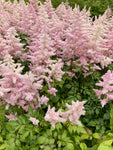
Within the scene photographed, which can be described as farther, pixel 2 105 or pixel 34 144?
pixel 2 105

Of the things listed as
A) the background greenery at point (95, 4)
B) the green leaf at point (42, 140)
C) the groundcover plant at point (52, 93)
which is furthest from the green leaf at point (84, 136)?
the background greenery at point (95, 4)

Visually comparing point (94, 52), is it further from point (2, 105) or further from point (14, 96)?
point (2, 105)

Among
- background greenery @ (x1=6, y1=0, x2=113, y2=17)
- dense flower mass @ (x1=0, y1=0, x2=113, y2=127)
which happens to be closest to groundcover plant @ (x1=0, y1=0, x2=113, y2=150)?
dense flower mass @ (x1=0, y1=0, x2=113, y2=127)

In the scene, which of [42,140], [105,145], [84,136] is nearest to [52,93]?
[42,140]

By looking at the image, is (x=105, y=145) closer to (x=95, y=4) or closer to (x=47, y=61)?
(x=47, y=61)

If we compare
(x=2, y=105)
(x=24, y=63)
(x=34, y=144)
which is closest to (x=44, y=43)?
(x=24, y=63)

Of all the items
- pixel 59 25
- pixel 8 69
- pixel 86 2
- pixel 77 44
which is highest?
pixel 86 2

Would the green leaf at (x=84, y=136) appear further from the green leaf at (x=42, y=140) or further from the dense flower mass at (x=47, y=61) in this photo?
the green leaf at (x=42, y=140)

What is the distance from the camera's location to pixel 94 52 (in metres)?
2.70

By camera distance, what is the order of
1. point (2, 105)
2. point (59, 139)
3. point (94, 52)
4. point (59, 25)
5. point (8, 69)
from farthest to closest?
point (59, 25)
point (2, 105)
point (94, 52)
point (59, 139)
point (8, 69)

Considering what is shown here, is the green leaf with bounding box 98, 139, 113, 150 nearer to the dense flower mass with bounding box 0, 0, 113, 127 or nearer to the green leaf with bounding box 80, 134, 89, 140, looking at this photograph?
the green leaf with bounding box 80, 134, 89, 140

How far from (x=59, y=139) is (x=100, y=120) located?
0.95 meters

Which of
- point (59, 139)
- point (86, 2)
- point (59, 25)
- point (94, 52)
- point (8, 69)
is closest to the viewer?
point (8, 69)

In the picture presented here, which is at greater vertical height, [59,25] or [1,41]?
[59,25]
